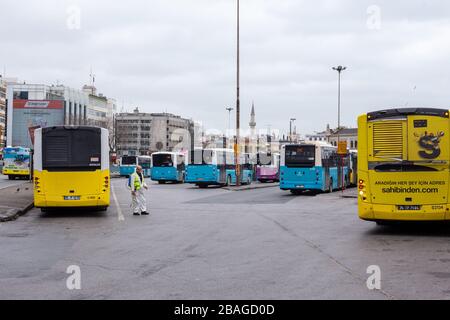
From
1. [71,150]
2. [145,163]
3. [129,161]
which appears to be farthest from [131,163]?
[71,150]

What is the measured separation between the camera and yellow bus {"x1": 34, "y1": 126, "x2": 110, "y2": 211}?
20.4 m

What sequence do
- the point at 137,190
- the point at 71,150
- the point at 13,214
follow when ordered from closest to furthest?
the point at 13,214 → the point at 71,150 → the point at 137,190

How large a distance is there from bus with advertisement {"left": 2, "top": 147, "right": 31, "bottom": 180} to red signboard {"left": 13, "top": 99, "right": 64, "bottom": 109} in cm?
7522

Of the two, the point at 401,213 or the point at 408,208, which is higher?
the point at 408,208

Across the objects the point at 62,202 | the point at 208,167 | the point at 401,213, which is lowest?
the point at 62,202

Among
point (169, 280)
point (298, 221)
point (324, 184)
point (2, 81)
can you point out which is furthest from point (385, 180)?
point (2, 81)

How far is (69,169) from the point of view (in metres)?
20.5

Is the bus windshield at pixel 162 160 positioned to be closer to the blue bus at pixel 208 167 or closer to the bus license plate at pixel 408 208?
the blue bus at pixel 208 167

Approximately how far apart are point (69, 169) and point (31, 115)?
121022 millimetres

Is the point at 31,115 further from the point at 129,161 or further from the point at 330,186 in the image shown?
the point at 330,186

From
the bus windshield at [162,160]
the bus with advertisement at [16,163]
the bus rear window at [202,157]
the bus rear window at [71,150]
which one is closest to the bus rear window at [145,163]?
the bus with advertisement at [16,163]

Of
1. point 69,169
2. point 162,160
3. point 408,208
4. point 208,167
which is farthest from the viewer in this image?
point 162,160

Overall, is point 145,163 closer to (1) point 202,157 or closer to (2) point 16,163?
(2) point 16,163

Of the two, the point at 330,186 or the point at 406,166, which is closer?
the point at 406,166
